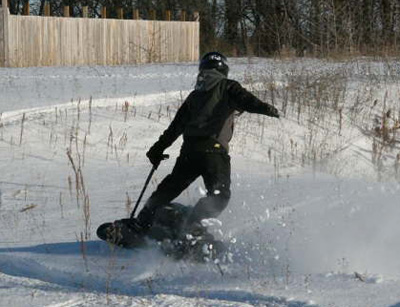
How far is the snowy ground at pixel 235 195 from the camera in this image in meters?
5.83

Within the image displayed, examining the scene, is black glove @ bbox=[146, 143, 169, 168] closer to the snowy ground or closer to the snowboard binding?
the snowboard binding

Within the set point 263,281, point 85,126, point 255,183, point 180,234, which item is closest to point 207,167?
point 180,234

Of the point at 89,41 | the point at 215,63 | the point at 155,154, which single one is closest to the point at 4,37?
the point at 89,41

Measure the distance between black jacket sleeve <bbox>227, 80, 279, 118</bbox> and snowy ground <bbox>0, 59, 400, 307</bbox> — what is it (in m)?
0.71

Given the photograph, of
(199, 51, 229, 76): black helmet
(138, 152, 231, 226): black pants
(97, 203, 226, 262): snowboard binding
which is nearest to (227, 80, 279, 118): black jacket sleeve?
(199, 51, 229, 76): black helmet

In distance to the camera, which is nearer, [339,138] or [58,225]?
[58,225]

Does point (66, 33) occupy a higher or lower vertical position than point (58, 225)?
higher

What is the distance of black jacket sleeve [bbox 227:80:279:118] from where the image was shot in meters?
6.42

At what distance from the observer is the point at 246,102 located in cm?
650

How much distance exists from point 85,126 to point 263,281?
649cm

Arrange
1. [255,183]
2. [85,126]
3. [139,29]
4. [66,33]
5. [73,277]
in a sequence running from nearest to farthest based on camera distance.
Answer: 1. [73,277]
2. [255,183]
3. [85,126]
4. [66,33]
5. [139,29]

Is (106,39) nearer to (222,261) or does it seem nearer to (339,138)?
(339,138)

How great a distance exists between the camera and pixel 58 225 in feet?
25.5

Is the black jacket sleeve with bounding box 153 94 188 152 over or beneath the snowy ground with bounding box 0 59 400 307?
over
